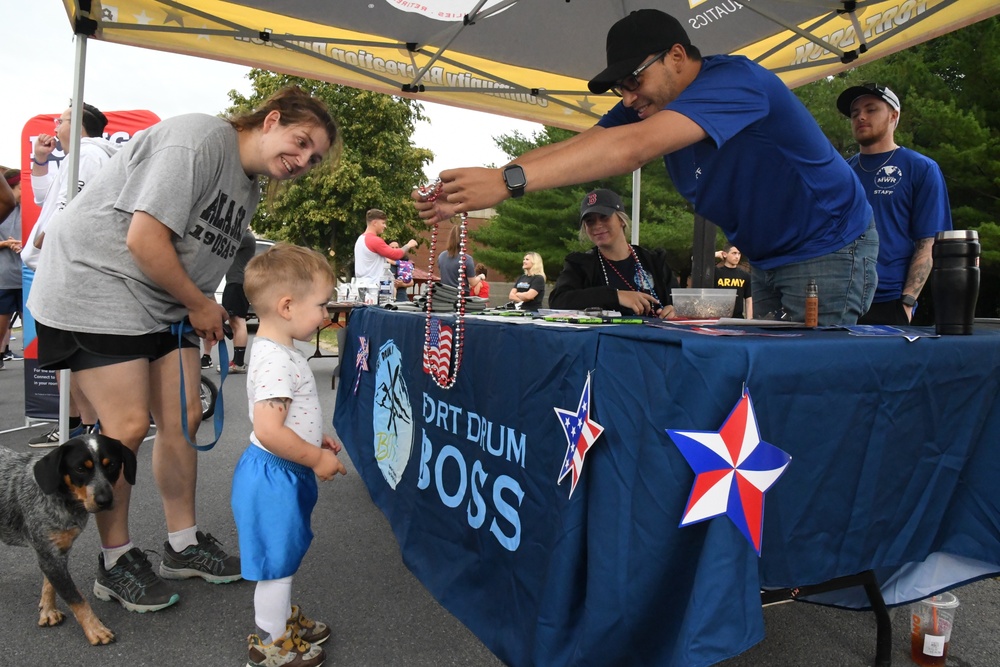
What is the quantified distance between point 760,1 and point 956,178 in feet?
42.0

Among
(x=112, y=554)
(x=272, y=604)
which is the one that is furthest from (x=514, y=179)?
(x=112, y=554)

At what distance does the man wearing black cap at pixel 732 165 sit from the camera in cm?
153

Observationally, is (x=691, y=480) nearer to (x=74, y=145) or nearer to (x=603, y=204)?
(x=603, y=204)

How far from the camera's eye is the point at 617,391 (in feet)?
4.66

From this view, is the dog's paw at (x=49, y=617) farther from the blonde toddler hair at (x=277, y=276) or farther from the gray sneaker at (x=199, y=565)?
the blonde toddler hair at (x=277, y=276)

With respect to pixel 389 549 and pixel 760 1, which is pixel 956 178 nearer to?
pixel 760 1

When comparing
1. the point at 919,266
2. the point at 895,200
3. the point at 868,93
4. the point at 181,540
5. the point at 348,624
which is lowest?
the point at 348,624

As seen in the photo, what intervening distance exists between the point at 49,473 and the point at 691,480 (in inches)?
73.4

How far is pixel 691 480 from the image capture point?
1.26 metres

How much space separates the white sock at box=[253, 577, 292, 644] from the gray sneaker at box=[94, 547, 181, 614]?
64cm

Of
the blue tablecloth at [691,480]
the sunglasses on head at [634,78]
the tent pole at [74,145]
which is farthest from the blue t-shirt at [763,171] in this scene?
the tent pole at [74,145]

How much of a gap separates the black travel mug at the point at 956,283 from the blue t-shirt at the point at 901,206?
157 cm

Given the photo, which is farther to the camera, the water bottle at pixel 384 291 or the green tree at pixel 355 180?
the green tree at pixel 355 180

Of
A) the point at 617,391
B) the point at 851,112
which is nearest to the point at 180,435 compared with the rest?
the point at 617,391
